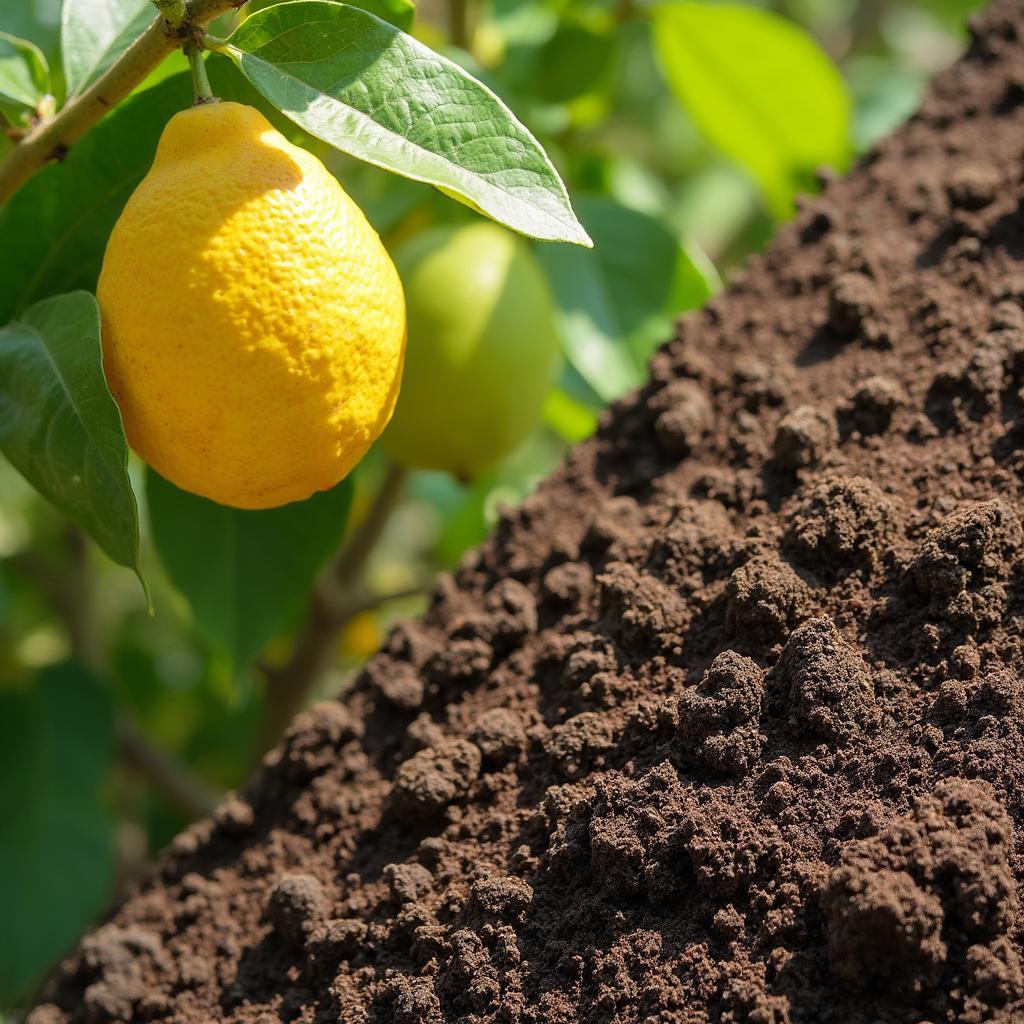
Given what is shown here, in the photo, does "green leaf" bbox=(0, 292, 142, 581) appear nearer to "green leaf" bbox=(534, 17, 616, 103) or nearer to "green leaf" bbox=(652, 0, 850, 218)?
"green leaf" bbox=(534, 17, 616, 103)

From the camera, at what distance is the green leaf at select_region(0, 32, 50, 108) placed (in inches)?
34.7

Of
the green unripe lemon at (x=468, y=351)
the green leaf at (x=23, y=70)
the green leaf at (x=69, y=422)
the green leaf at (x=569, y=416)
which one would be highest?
the green leaf at (x=23, y=70)

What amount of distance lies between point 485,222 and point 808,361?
397mm

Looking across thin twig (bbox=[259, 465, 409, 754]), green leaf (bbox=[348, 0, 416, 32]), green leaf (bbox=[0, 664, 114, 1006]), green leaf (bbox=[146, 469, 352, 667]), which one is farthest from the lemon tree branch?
green leaf (bbox=[0, 664, 114, 1006])

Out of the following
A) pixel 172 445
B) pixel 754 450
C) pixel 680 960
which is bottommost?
pixel 680 960

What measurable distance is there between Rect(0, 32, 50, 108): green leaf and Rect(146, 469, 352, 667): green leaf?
33 centimetres

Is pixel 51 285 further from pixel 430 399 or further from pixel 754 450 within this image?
pixel 754 450

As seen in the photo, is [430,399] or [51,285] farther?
[430,399]

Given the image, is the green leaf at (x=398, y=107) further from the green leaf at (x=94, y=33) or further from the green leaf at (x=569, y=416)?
the green leaf at (x=569, y=416)

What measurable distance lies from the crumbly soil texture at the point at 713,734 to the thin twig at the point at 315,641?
51 centimetres

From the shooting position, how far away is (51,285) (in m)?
0.95

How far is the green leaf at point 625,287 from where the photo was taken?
1.37 m

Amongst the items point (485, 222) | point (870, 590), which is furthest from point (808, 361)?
point (485, 222)

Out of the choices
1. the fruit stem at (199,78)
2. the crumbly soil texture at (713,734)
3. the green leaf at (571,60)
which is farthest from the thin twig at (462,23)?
the fruit stem at (199,78)
